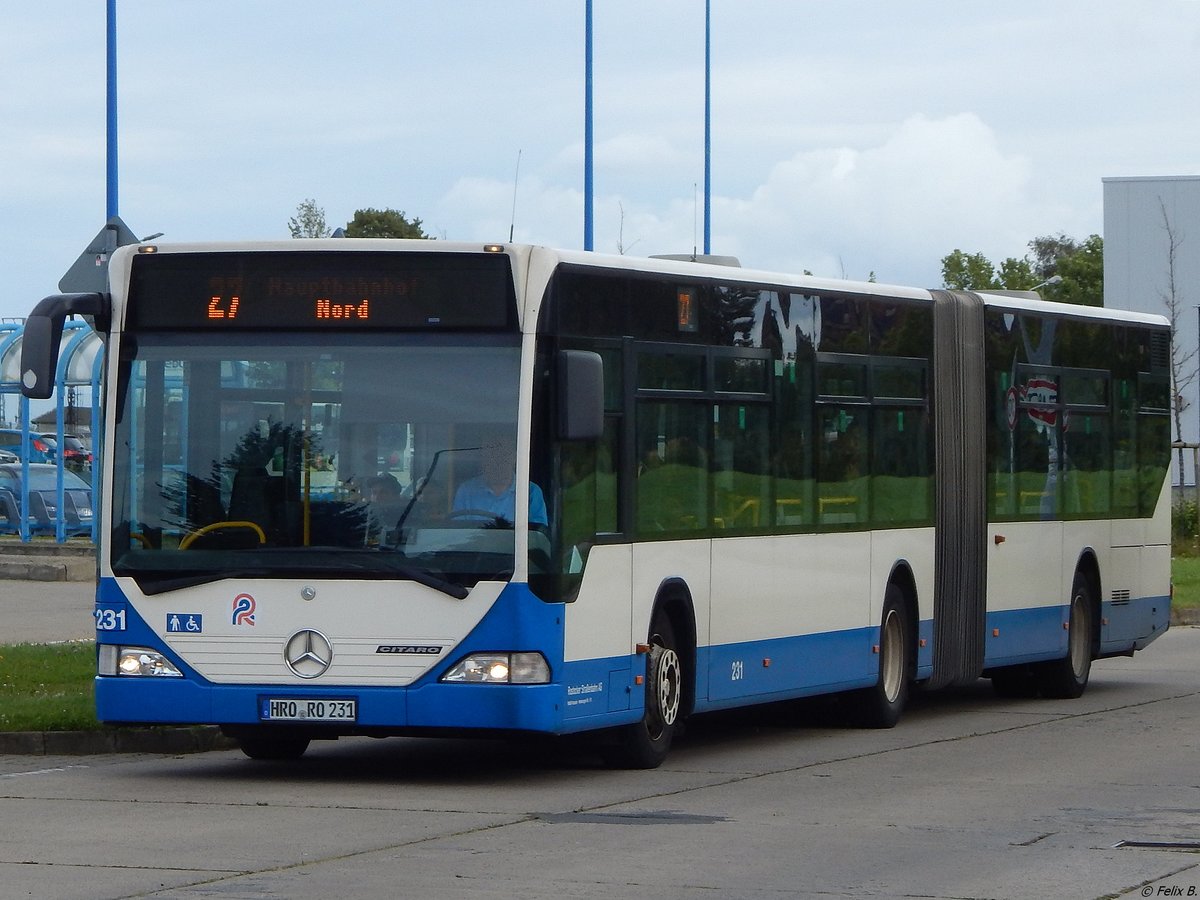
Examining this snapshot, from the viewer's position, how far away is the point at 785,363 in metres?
15.2

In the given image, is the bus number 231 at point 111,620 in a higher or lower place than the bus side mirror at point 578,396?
lower

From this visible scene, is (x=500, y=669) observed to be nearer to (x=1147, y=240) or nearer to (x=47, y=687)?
(x=47, y=687)

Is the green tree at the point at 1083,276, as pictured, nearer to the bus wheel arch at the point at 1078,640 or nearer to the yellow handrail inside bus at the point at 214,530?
the bus wheel arch at the point at 1078,640

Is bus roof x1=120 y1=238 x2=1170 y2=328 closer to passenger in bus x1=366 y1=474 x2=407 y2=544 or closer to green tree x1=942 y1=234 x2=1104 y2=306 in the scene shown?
passenger in bus x1=366 y1=474 x2=407 y2=544

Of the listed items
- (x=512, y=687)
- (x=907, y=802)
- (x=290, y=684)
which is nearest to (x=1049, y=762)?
(x=907, y=802)

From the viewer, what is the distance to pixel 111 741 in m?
14.7

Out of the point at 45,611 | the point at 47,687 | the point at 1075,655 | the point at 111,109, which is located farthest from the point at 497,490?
the point at 45,611

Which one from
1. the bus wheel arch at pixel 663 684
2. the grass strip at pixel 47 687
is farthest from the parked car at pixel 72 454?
the bus wheel arch at pixel 663 684

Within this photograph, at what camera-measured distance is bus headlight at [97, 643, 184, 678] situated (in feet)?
41.7

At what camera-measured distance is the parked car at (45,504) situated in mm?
40125

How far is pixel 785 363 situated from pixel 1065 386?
4975 mm

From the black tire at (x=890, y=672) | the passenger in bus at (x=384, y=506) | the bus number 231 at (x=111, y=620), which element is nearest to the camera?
the passenger in bus at (x=384, y=506)

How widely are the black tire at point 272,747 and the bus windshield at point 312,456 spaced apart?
154cm

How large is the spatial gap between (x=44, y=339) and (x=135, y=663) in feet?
5.72
